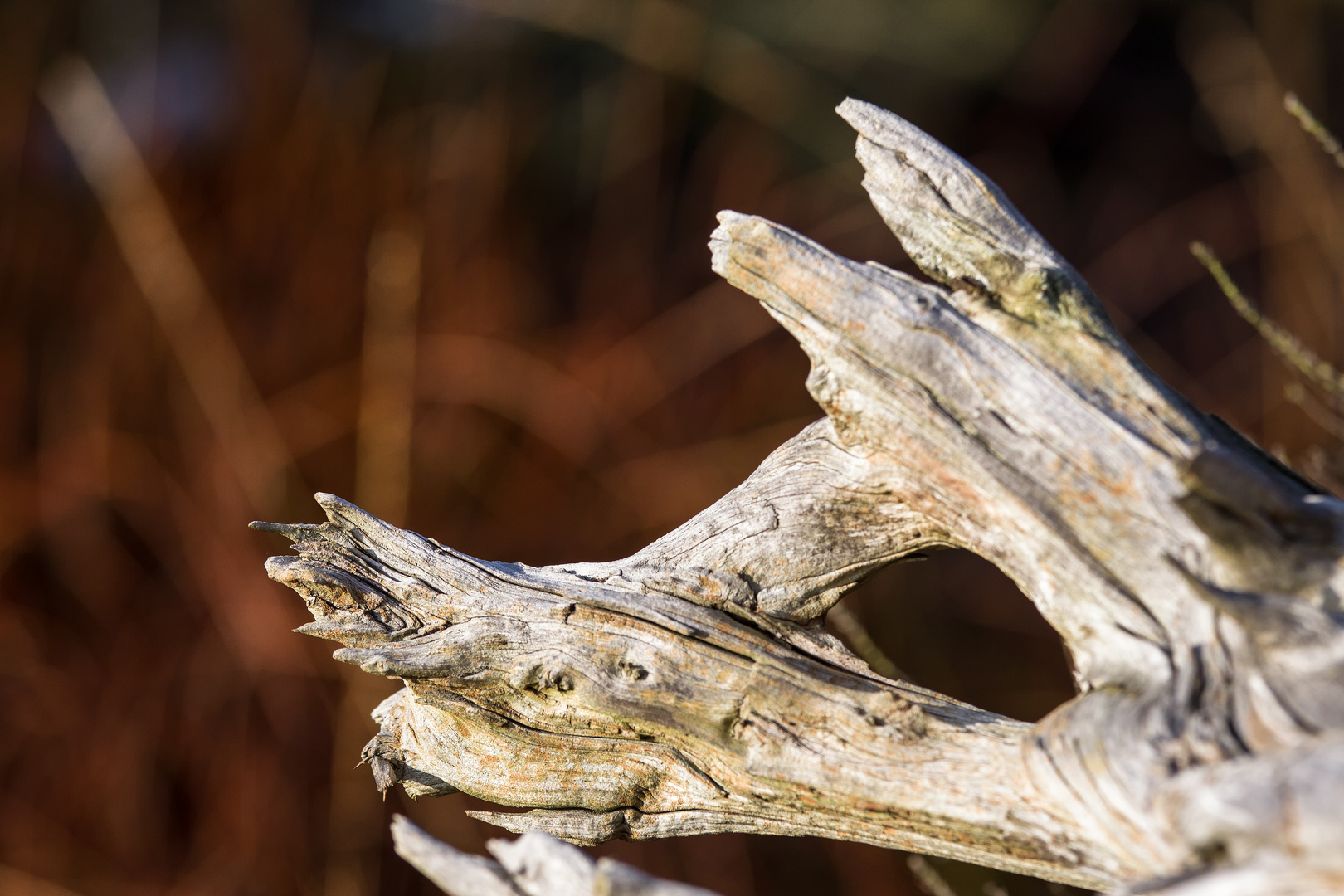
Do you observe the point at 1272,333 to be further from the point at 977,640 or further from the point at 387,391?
the point at 977,640

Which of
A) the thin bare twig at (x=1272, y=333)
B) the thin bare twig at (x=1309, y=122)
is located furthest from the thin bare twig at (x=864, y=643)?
the thin bare twig at (x=1309, y=122)

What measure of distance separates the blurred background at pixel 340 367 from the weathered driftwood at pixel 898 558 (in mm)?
1222

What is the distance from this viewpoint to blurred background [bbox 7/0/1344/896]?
1.92 m

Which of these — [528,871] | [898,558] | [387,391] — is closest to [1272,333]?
[898,558]

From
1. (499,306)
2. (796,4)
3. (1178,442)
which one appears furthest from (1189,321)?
(1178,442)

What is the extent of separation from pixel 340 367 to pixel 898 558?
5.00ft

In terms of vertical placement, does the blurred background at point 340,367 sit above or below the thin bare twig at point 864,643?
above

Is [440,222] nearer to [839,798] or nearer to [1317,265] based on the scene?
[839,798]

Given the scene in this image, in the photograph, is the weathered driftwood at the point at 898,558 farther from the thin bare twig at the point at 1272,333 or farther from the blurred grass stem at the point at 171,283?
the blurred grass stem at the point at 171,283

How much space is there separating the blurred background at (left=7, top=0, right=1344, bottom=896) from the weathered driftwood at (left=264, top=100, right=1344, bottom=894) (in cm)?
122

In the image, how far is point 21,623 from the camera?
6.28 feet

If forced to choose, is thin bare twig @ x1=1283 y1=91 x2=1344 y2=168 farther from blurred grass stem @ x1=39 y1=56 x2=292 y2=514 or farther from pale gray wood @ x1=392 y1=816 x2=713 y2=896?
blurred grass stem @ x1=39 y1=56 x2=292 y2=514

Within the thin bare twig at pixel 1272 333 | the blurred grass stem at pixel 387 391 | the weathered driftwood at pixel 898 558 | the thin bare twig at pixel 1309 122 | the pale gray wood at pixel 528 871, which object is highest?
the blurred grass stem at pixel 387 391

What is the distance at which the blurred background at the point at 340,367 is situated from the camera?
192cm
